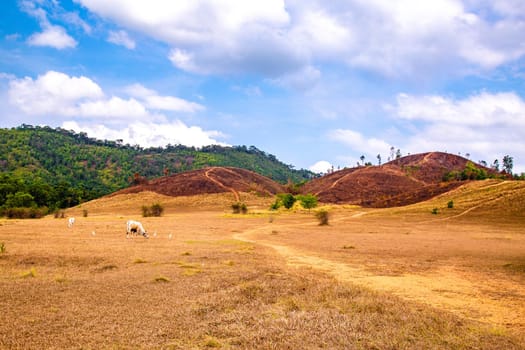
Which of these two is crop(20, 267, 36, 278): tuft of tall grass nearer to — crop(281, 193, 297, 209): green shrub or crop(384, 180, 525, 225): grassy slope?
crop(384, 180, 525, 225): grassy slope

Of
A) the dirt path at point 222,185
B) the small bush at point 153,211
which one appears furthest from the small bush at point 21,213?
the dirt path at point 222,185

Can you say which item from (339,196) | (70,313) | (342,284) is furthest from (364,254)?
(339,196)

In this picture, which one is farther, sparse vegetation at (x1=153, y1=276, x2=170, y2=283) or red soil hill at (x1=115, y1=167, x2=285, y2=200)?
red soil hill at (x1=115, y1=167, x2=285, y2=200)

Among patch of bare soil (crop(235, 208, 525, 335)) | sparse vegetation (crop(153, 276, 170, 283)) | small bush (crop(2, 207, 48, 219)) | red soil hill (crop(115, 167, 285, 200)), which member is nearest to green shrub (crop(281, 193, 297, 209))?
red soil hill (crop(115, 167, 285, 200))

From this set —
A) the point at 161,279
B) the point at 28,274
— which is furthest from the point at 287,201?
the point at 28,274

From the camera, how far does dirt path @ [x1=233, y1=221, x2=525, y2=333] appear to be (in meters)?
14.5

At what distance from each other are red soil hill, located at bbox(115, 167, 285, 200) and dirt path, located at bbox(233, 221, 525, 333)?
122 meters

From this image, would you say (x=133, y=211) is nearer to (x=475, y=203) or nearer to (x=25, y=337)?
(x=475, y=203)

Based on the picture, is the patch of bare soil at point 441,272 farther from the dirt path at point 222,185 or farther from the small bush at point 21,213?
the dirt path at point 222,185

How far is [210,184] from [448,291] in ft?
470

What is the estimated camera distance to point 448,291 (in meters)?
18.4

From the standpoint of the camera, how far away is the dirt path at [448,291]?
14484 millimetres

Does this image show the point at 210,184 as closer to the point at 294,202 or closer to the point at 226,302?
the point at 294,202

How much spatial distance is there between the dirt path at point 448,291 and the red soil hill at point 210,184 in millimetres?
122104
